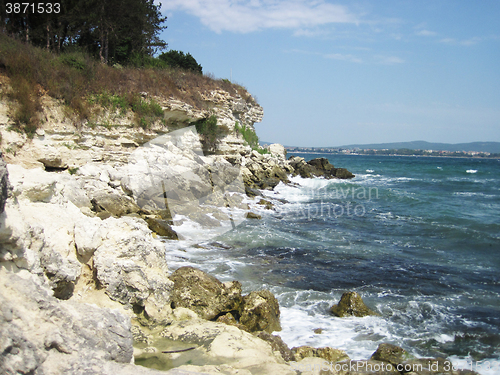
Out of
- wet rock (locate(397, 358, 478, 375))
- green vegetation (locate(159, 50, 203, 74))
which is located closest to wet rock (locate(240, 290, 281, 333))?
wet rock (locate(397, 358, 478, 375))

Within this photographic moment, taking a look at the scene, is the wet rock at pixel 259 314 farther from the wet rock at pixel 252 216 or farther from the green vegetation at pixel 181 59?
the green vegetation at pixel 181 59

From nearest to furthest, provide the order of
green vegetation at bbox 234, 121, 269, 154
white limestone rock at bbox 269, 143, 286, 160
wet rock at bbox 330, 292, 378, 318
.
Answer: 1. wet rock at bbox 330, 292, 378, 318
2. green vegetation at bbox 234, 121, 269, 154
3. white limestone rock at bbox 269, 143, 286, 160

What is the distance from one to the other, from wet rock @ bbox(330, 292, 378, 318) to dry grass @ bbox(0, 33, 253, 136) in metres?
10.9

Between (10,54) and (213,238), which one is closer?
(213,238)

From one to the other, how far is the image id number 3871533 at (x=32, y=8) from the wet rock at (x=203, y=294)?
18.1 metres

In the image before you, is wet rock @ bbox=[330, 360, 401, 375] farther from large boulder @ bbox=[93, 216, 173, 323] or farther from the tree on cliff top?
the tree on cliff top

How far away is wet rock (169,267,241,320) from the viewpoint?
18.2ft

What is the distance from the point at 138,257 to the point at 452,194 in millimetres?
27230

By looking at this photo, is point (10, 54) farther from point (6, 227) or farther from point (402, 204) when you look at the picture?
point (402, 204)

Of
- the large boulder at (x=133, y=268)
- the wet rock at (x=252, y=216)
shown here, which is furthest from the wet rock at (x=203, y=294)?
the wet rock at (x=252, y=216)

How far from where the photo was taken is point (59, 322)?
2.81m

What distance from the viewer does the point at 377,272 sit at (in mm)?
8883

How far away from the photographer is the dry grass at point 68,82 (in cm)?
1135

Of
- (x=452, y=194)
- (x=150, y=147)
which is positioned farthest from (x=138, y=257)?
(x=452, y=194)
